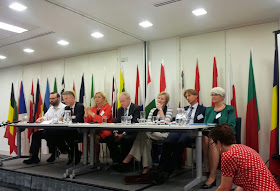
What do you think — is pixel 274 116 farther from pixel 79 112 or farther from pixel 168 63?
pixel 79 112

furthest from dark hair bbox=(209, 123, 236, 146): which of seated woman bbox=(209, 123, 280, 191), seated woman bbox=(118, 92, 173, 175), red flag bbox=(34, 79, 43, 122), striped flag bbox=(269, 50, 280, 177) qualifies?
red flag bbox=(34, 79, 43, 122)

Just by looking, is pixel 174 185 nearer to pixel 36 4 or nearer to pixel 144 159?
pixel 144 159

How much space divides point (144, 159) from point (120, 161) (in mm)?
636

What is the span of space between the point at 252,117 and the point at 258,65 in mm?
789

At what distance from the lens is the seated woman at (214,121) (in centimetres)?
Result: 264

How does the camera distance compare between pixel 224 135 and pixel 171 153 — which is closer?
pixel 224 135

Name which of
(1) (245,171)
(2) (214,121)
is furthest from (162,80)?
(1) (245,171)

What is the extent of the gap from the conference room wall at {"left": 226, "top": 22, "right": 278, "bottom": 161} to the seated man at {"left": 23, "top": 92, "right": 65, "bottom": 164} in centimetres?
281

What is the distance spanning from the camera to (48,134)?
394 centimetres

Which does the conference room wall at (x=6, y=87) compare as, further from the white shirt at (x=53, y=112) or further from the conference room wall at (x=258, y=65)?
the conference room wall at (x=258, y=65)

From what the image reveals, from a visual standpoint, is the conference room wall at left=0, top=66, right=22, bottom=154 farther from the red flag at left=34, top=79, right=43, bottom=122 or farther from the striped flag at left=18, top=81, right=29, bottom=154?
the red flag at left=34, top=79, right=43, bottom=122

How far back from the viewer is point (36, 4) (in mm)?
3535

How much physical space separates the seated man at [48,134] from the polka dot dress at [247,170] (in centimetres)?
302

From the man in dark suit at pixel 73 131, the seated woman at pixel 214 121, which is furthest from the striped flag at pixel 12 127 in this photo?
the seated woman at pixel 214 121
